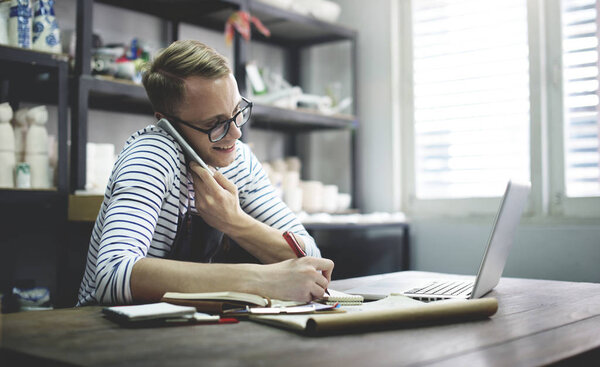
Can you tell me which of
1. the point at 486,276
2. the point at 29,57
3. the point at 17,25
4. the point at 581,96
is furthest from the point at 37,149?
the point at 581,96

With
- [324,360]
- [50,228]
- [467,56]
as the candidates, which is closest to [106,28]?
[50,228]

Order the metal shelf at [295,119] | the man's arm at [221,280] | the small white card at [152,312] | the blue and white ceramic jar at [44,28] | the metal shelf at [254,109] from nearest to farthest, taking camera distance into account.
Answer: the small white card at [152,312], the man's arm at [221,280], the blue and white ceramic jar at [44,28], the metal shelf at [254,109], the metal shelf at [295,119]

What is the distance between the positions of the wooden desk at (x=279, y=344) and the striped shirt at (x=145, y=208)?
111 millimetres

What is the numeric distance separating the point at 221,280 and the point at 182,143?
45 cm

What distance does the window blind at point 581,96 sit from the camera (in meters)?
2.80

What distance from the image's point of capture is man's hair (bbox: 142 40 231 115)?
1346 mm

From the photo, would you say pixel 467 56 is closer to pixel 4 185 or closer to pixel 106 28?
pixel 106 28

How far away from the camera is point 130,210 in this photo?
1143 mm

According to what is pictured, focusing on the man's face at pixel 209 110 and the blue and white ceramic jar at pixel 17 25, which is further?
the blue and white ceramic jar at pixel 17 25

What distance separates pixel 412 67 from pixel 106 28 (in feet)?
5.53

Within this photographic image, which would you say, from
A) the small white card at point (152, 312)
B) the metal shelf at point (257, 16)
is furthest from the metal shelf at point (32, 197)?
the small white card at point (152, 312)

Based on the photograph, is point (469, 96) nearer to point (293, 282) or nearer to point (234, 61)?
point (234, 61)

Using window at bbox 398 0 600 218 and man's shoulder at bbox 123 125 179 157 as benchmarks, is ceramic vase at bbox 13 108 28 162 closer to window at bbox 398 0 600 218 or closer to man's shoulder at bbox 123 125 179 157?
man's shoulder at bbox 123 125 179 157

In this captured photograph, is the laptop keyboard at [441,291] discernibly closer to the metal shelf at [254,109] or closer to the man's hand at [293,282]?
the man's hand at [293,282]
